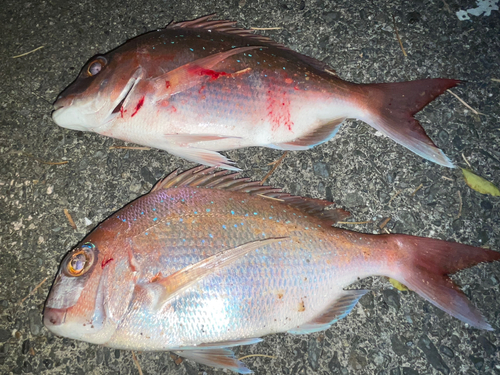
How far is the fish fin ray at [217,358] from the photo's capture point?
1807 millimetres

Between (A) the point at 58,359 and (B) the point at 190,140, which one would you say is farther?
(A) the point at 58,359

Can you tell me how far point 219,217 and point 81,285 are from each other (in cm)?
76

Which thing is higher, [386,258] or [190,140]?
[190,140]

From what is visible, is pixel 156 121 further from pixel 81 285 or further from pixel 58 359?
pixel 58 359

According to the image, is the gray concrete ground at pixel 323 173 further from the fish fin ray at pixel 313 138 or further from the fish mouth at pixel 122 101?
the fish mouth at pixel 122 101

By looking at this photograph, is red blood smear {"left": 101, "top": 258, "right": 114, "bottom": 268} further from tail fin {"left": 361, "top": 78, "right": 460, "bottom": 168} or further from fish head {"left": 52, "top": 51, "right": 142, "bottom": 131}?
tail fin {"left": 361, "top": 78, "right": 460, "bottom": 168}

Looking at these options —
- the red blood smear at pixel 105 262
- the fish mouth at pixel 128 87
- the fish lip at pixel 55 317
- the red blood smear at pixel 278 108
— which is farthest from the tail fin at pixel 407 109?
the fish lip at pixel 55 317

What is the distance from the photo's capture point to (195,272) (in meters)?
1.67

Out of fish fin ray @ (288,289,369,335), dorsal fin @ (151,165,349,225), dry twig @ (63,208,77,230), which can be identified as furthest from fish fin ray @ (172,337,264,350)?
dry twig @ (63,208,77,230)

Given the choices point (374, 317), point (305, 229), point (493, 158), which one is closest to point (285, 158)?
point (305, 229)

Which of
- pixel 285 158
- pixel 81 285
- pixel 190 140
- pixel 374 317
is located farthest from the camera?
pixel 285 158

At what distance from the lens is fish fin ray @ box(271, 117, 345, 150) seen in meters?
2.07

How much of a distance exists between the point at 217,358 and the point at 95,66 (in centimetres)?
180

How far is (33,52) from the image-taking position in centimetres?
252
